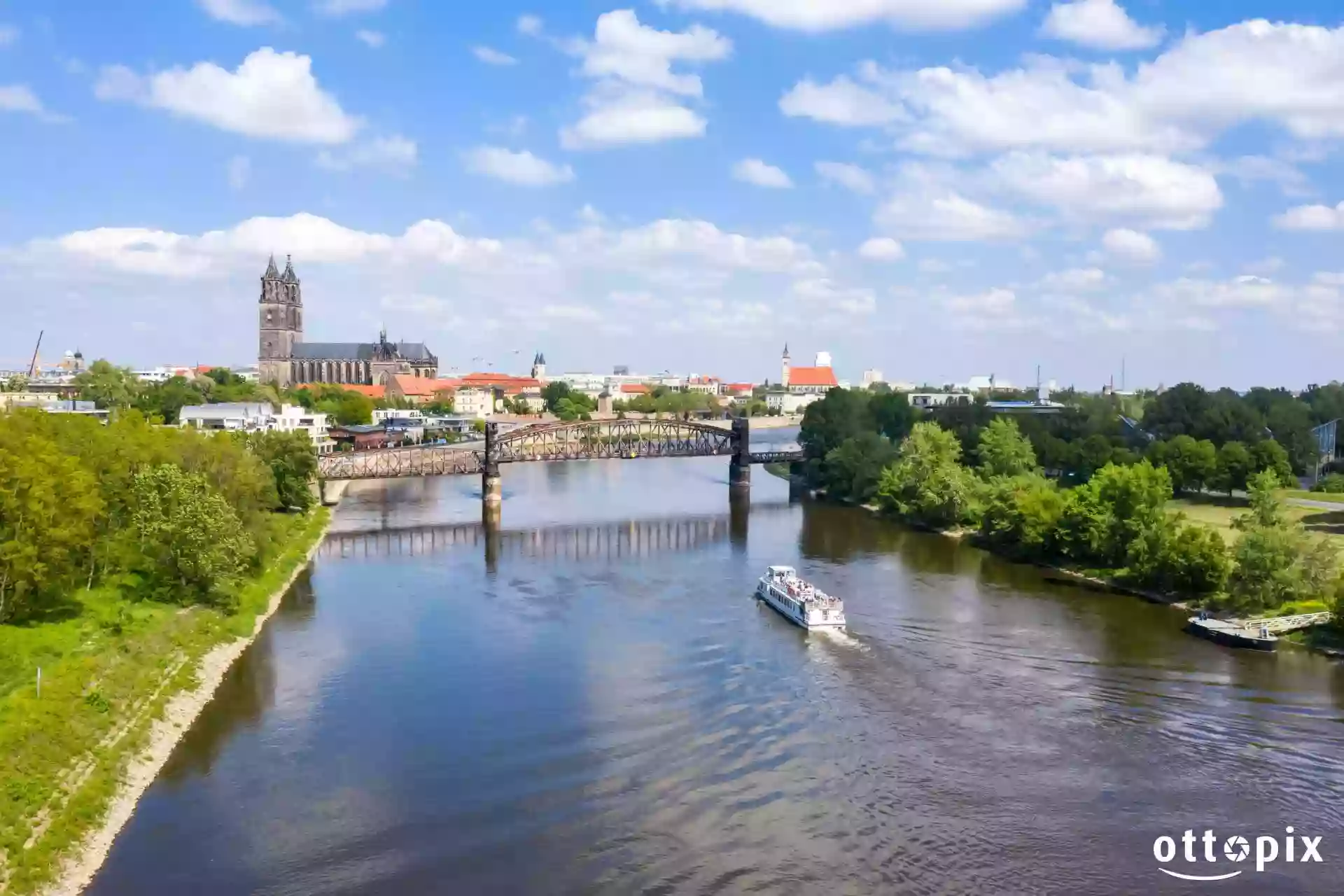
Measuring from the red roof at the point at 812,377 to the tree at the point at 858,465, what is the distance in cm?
11355

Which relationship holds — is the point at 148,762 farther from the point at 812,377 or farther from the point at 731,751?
the point at 812,377

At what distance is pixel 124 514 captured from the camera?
2617 cm

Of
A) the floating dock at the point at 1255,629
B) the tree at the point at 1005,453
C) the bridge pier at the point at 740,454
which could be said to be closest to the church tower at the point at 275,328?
the bridge pier at the point at 740,454

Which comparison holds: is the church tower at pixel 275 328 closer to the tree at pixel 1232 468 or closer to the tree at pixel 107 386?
the tree at pixel 107 386

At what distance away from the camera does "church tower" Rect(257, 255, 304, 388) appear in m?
112

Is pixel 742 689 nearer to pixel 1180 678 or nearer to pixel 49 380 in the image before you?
pixel 1180 678

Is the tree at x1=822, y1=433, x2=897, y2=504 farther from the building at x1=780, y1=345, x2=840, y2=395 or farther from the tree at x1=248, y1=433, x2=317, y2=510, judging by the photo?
the building at x1=780, y1=345, x2=840, y2=395

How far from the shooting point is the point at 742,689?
2022cm

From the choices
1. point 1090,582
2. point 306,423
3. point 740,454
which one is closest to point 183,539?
point 1090,582

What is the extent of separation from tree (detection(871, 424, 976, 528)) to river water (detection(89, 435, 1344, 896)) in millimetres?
10483

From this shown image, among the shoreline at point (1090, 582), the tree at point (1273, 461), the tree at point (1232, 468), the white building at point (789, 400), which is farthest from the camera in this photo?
the white building at point (789, 400)

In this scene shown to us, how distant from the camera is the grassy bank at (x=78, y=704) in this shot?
43.8ft

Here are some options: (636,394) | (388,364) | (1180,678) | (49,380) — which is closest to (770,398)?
(636,394)

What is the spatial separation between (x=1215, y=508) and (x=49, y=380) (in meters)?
93.4
